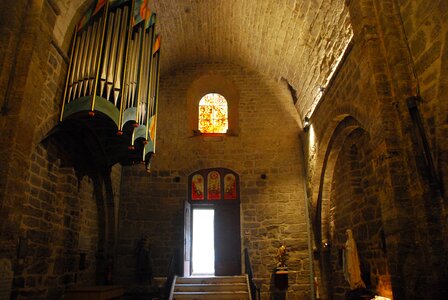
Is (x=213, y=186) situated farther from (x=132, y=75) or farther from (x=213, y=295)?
(x=132, y=75)

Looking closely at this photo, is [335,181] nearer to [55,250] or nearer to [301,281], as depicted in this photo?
[301,281]

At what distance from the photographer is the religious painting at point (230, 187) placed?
31.3ft

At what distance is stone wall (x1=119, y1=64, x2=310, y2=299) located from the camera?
8914 millimetres

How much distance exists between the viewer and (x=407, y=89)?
13.7ft

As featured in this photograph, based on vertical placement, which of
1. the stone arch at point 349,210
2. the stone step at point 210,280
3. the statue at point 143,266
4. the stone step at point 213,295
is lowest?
the stone step at point 213,295

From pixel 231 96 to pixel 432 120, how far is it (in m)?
7.13

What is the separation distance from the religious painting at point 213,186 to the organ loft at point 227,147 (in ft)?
0.14

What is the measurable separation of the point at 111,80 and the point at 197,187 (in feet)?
15.7

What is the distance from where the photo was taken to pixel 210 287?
25.5 feet

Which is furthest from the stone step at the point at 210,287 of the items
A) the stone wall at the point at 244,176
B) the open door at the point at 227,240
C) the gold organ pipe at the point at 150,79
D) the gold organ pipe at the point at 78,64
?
the gold organ pipe at the point at 78,64

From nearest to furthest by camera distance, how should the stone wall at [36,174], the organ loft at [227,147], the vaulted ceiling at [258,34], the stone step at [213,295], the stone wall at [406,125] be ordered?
1. the stone wall at [406,125]
2. the organ loft at [227,147]
3. the stone wall at [36,174]
4. the vaulted ceiling at [258,34]
5. the stone step at [213,295]

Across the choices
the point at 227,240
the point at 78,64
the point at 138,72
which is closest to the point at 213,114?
the point at 227,240

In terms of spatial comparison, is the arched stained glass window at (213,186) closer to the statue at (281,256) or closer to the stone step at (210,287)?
the statue at (281,256)

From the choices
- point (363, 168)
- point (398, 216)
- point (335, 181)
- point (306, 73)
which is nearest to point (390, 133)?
point (398, 216)
